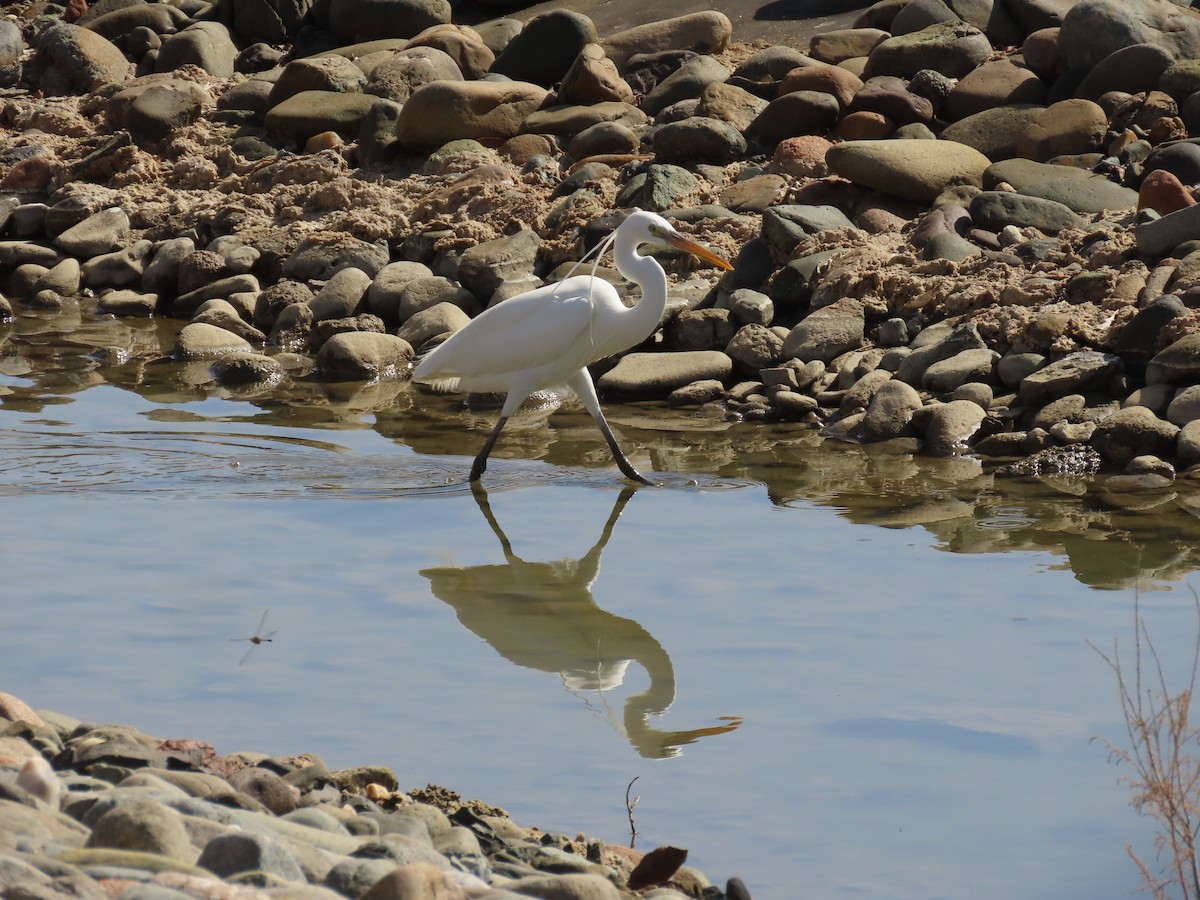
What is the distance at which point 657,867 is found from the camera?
3.80 m

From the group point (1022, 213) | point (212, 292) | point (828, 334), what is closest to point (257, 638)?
point (828, 334)

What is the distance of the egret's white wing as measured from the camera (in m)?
8.71

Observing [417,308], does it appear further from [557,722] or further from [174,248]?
[557,722]

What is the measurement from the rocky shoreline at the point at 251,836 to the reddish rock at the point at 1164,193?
28.4 feet

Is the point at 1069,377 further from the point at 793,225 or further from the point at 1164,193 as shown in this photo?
the point at 793,225

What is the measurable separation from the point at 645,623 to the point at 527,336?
2.83 m

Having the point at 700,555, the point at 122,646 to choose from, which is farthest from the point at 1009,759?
the point at 122,646

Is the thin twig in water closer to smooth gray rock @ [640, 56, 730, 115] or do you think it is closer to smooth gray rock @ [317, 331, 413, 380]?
smooth gray rock @ [317, 331, 413, 380]

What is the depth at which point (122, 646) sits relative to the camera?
5.84 meters

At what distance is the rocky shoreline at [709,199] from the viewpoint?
10.0 metres

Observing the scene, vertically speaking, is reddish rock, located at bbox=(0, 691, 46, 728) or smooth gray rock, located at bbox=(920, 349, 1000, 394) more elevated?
reddish rock, located at bbox=(0, 691, 46, 728)

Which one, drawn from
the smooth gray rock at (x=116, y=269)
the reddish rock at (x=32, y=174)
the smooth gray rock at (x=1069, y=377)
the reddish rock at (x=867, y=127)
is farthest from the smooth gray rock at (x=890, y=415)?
the reddish rock at (x=32, y=174)

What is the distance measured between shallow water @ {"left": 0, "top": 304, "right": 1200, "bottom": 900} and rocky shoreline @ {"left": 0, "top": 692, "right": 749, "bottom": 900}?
359 millimetres

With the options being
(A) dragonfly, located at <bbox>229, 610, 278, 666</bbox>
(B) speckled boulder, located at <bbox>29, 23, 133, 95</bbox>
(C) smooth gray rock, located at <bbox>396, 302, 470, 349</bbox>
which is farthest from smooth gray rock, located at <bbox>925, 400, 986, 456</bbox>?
(B) speckled boulder, located at <bbox>29, 23, 133, 95</bbox>
